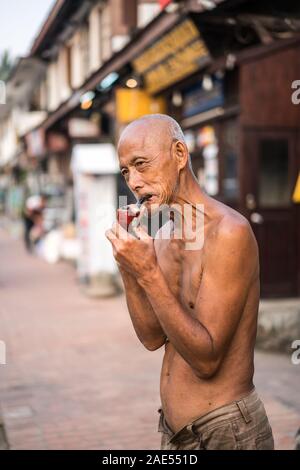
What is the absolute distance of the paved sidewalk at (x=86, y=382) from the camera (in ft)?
16.0

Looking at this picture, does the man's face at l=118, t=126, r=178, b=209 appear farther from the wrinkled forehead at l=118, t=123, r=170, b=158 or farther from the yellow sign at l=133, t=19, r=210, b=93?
the yellow sign at l=133, t=19, r=210, b=93

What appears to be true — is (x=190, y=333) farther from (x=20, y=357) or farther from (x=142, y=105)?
Result: (x=142, y=105)

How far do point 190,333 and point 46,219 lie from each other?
18.6 meters

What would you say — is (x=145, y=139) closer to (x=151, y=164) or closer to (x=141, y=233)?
(x=151, y=164)

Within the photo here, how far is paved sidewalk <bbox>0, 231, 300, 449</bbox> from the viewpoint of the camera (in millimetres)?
4891

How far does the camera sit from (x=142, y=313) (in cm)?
214

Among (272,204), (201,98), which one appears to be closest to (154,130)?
(272,204)

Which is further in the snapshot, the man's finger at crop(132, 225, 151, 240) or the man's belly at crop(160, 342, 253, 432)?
the man's belly at crop(160, 342, 253, 432)

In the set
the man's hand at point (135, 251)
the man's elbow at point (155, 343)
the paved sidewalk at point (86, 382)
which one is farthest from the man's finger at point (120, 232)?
the paved sidewalk at point (86, 382)

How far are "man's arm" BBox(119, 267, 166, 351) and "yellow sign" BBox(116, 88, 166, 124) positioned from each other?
935cm

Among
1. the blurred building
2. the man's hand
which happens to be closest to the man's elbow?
the man's hand

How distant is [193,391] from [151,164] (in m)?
0.73

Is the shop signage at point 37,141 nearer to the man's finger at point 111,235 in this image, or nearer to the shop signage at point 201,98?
the shop signage at point 201,98

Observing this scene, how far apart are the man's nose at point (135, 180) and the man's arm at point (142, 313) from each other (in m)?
0.26
